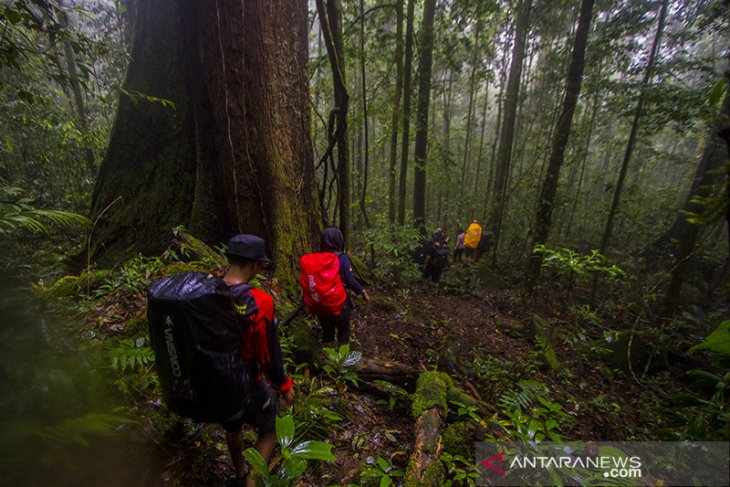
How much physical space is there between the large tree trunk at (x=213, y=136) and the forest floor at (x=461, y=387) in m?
2.09

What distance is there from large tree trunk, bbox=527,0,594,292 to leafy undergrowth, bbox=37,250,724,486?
7.75 ft

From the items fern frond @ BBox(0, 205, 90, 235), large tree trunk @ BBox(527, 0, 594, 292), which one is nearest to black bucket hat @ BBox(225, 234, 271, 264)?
fern frond @ BBox(0, 205, 90, 235)

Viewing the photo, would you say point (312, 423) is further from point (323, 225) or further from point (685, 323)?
point (685, 323)

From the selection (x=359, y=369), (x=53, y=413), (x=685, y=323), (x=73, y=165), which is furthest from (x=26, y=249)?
(x=685, y=323)

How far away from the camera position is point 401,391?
3.27 metres

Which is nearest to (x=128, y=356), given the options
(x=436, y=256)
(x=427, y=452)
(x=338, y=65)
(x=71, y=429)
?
(x=71, y=429)

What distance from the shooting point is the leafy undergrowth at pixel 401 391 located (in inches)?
91.9

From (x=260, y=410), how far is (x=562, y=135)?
27.9 feet

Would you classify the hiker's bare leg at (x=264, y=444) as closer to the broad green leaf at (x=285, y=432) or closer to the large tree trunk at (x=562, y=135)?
the broad green leaf at (x=285, y=432)

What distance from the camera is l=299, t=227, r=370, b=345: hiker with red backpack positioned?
141 inches

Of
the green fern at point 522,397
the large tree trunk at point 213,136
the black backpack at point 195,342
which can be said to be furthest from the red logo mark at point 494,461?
the large tree trunk at point 213,136

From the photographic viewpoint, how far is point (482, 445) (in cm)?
240

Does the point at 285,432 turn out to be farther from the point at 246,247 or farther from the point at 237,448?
the point at 246,247

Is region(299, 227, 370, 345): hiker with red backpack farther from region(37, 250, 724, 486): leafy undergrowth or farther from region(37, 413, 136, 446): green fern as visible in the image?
region(37, 413, 136, 446): green fern
